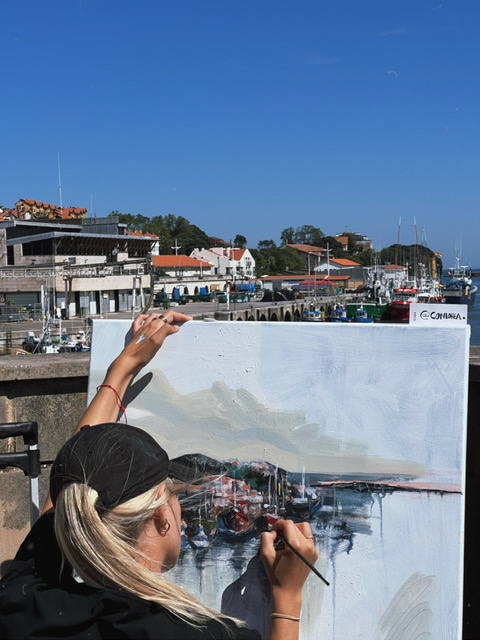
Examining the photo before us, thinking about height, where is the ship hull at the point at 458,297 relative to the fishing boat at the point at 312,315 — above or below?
above

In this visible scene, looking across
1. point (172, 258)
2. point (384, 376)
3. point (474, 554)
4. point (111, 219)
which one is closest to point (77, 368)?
point (384, 376)

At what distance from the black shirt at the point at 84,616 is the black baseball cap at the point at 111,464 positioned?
17 centimetres

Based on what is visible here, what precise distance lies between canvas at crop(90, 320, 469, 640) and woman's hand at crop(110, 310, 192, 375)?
0.22 feet

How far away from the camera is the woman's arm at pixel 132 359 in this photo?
2066mm

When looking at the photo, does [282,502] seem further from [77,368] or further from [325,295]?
[325,295]

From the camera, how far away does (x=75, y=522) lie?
1.27 metres

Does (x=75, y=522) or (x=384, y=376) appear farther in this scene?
(x=384, y=376)

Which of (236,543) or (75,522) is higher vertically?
(75,522)

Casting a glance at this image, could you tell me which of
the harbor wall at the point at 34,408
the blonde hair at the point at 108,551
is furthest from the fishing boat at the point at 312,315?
the blonde hair at the point at 108,551

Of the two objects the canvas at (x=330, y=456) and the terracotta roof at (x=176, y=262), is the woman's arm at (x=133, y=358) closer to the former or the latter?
the canvas at (x=330, y=456)

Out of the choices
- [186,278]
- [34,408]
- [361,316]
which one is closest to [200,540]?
[34,408]

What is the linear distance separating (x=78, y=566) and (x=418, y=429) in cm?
111

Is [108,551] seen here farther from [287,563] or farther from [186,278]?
[186,278]

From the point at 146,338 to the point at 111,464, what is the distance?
917mm
